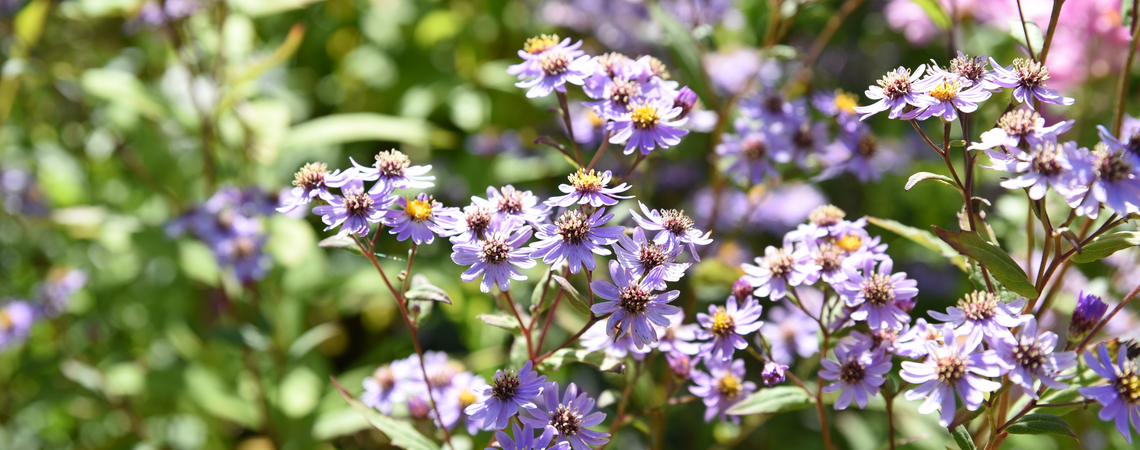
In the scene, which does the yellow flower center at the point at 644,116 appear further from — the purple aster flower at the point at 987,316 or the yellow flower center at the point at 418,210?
the purple aster flower at the point at 987,316

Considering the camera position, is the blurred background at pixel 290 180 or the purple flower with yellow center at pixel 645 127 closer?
the purple flower with yellow center at pixel 645 127

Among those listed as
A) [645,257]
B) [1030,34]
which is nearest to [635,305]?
[645,257]

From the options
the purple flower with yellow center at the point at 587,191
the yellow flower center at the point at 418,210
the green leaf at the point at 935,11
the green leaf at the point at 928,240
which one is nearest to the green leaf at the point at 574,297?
the purple flower with yellow center at the point at 587,191

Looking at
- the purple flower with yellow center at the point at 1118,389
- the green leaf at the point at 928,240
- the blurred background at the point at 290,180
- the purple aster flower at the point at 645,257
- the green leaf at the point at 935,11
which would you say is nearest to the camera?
the purple flower with yellow center at the point at 1118,389

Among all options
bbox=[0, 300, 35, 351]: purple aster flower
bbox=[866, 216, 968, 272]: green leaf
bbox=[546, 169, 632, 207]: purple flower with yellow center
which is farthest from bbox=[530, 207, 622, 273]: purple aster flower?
bbox=[0, 300, 35, 351]: purple aster flower

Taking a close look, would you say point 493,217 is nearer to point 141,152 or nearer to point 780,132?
point 780,132

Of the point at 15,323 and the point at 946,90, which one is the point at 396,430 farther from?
the point at 15,323
